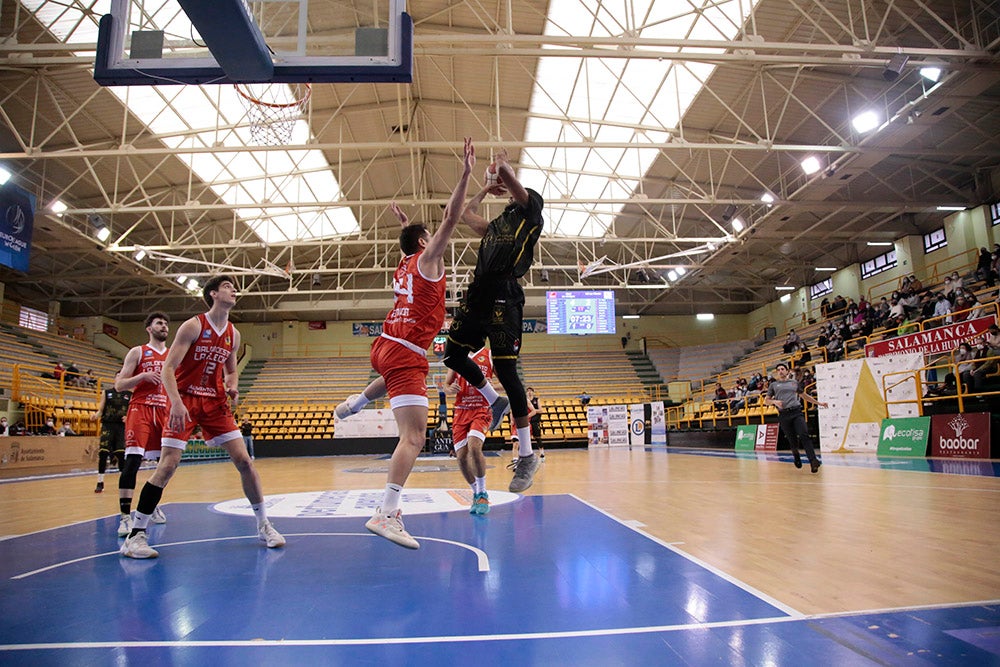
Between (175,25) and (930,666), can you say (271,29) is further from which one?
(930,666)

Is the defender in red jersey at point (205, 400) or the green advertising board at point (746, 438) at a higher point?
the defender in red jersey at point (205, 400)

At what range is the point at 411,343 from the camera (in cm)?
374

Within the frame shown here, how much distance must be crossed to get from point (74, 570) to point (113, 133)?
17.9 meters

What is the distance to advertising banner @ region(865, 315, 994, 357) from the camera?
39.6 feet

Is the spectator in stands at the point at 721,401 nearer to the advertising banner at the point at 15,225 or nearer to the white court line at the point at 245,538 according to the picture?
the white court line at the point at 245,538

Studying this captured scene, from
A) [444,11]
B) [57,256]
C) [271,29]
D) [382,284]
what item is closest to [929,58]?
[444,11]

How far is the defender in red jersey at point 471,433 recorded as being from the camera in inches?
218

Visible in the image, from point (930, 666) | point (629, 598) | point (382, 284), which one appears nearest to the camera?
point (930, 666)

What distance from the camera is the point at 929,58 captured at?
12.3 m

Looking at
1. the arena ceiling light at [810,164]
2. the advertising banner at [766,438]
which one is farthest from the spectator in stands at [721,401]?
the arena ceiling light at [810,164]

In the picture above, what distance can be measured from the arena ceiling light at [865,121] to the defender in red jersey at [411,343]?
14636 mm

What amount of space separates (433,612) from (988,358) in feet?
38.2

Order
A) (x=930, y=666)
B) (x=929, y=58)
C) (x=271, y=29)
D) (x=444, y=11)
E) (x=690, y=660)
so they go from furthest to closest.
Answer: (x=444, y=11) → (x=929, y=58) → (x=271, y=29) → (x=690, y=660) → (x=930, y=666)

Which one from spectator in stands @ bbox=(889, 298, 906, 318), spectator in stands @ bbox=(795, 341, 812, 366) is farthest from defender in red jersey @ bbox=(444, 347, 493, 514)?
spectator in stands @ bbox=(795, 341, 812, 366)
